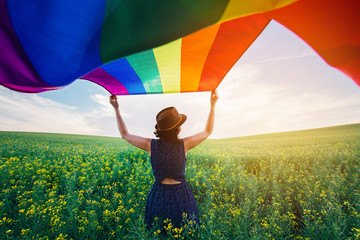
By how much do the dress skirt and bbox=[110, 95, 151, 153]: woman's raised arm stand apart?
24.4 inches

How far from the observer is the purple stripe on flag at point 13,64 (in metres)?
1.05

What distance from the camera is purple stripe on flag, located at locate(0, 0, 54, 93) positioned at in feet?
3.44

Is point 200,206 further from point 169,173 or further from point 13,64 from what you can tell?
point 13,64

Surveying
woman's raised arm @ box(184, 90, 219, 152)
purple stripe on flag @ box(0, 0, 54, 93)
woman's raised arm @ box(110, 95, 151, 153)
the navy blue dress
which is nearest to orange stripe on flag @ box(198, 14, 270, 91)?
woman's raised arm @ box(184, 90, 219, 152)

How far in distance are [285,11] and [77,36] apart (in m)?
1.83

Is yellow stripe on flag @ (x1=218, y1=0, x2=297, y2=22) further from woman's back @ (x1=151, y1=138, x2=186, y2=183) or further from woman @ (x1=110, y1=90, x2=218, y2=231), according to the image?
woman's back @ (x1=151, y1=138, x2=186, y2=183)

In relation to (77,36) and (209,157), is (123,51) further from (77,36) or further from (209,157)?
(209,157)

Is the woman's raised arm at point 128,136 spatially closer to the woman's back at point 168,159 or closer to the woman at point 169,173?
the woman at point 169,173

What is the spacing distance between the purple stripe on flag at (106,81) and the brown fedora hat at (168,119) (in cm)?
119

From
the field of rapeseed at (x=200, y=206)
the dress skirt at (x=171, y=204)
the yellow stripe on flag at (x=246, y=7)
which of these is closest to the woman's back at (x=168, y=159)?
the dress skirt at (x=171, y=204)

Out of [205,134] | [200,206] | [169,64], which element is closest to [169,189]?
[205,134]

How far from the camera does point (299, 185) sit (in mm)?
4348

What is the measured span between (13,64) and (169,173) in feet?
6.65

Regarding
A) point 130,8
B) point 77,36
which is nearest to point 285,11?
point 130,8
